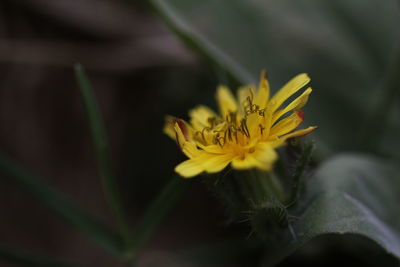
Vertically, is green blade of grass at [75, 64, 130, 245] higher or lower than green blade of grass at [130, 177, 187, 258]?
higher

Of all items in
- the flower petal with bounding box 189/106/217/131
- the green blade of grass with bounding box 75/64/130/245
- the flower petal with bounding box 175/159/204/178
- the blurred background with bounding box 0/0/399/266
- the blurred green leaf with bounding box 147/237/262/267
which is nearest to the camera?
the flower petal with bounding box 175/159/204/178

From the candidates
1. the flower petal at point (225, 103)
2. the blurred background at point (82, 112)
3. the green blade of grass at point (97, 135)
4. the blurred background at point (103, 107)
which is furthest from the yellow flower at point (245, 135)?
the blurred background at point (82, 112)

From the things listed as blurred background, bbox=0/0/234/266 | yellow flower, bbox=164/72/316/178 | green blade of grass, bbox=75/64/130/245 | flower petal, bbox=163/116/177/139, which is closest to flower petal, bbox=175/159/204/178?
yellow flower, bbox=164/72/316/178

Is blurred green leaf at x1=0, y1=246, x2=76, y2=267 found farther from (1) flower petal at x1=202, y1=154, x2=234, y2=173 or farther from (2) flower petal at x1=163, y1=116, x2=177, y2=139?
(1) flower petal at x1=202, y1=154, x2=234, y2=173

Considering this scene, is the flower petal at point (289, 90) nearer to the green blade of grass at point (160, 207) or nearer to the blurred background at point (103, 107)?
the green blade of grass at point (160, 207)

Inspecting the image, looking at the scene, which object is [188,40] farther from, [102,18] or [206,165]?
[102,18]

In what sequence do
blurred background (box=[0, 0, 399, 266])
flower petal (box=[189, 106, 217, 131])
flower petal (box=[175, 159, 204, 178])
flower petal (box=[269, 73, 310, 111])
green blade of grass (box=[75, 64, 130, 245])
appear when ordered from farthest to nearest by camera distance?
blurred background (box=[0, 0, 399, 266])
green blade of grass (box=[75, 64, 130, 245])
flower petal (box=[189, 106, 217, 131])
flower petal (box=[269, 73, 310, 111])
flower petal (box=[175, 159, 204, 178])

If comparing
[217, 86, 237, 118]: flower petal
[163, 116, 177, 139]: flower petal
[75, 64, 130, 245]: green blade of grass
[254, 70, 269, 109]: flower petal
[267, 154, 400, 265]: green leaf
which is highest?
[75, 64, 130, 245]: green blade of grass

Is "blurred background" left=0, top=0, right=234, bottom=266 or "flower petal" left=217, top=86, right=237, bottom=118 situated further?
"blurred background" left=0, top=0, right=234, bottom=266
